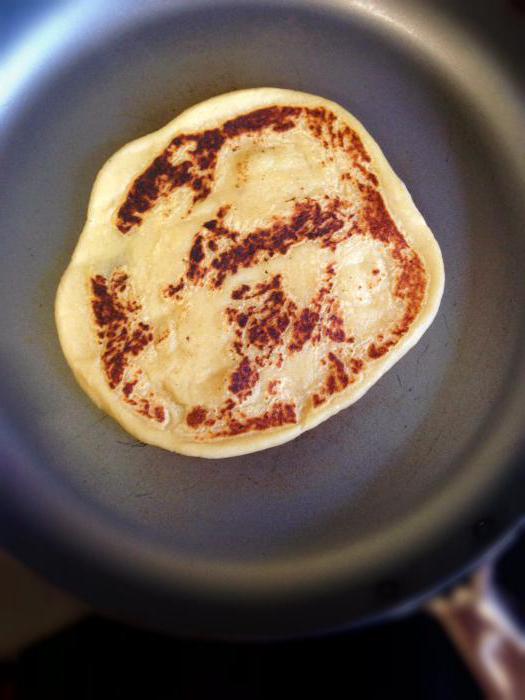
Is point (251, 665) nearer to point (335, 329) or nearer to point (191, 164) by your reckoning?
point (335, 329)

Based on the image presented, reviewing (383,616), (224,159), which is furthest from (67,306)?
(383,616)

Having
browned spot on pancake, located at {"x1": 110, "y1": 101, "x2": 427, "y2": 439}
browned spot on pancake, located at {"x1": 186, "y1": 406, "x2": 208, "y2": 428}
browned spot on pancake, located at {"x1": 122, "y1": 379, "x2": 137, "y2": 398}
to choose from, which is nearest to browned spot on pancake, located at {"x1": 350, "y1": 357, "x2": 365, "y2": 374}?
browned spot on pancake, located at {"x1": 110, "y1": 101, "x2": 427, "y2": 439}

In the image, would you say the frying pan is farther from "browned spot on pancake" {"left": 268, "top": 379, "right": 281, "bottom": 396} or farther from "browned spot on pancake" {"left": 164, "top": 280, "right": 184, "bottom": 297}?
"browned spot on pancake" {"left": 164, "top": 280, "right": 184, "bottom": 297}

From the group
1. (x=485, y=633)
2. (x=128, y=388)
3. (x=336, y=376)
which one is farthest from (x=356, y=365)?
(x=485, y=633)

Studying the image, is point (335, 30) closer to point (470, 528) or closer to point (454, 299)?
point (454, 299)

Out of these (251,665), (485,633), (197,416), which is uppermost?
(197,416)
